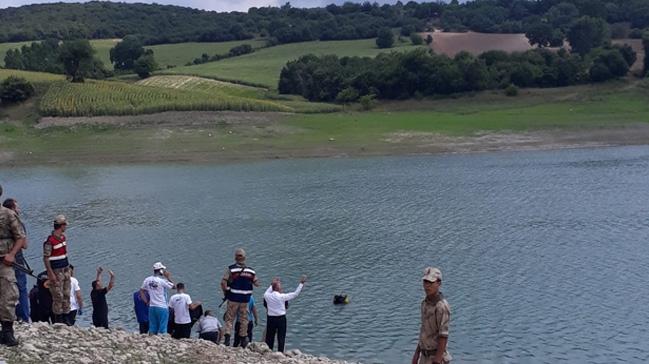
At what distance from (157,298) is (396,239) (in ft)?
58.5

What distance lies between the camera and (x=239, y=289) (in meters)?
17.5

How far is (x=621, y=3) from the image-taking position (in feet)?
511

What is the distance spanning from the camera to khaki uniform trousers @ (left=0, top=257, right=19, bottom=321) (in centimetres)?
1319

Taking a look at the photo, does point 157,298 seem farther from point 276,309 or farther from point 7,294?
point 7,294

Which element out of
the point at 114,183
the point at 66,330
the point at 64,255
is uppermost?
the point at 64,255

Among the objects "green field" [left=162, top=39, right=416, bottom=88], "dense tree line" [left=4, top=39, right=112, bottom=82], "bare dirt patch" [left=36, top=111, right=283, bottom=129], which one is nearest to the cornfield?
"bare dirt patch" [left=36, top=111, right=283, bottom=129]

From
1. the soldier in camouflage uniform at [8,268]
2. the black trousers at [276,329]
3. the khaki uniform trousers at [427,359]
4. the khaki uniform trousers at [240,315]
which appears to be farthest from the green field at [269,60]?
the khaki uniform trousers at [427,359]

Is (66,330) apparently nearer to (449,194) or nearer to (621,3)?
(449,194)

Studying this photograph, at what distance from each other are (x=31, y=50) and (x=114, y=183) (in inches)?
2813

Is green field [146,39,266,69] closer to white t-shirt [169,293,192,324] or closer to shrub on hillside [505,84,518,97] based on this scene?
shrub on hillside [505,84,518,97]

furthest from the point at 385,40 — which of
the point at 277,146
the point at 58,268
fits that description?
the point at 58,268

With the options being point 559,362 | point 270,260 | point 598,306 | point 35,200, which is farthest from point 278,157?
point 559,362

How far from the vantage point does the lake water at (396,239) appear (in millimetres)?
22594

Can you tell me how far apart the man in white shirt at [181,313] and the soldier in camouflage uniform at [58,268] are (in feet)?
7.51
